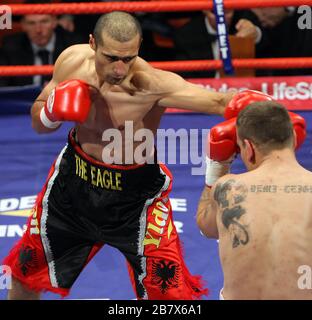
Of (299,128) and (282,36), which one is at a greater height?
(299,128)

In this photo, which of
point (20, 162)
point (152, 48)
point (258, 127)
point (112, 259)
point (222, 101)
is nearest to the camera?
point (258, 127)

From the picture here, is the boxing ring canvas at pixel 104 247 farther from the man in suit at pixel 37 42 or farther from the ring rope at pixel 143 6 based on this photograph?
the ring rope at pixel 143 6

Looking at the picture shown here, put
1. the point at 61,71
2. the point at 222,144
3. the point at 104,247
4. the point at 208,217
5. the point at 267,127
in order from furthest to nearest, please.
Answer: the point at 104,247, the point at 61,71, the point at 222,144, the point at 208,217, the point at 267,127

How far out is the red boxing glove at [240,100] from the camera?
2553 mm

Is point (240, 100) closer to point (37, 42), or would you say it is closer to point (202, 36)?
point (202, 36)

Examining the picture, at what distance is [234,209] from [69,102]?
0.75 metres

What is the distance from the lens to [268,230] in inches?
83.0

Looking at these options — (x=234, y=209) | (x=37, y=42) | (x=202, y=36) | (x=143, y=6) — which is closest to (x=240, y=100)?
(x=234, y=209)

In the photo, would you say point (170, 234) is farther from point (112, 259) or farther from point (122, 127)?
point (112, 259)

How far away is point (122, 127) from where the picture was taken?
278cm

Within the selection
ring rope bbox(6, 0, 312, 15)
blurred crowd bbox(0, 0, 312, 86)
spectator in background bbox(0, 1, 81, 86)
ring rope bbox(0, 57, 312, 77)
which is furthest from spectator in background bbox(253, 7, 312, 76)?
spectator in background bbox(0, 1, 81, 86)

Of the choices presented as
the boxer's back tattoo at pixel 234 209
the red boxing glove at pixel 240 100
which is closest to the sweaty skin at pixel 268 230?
the boxer's back tattoo at pixel 234 209
